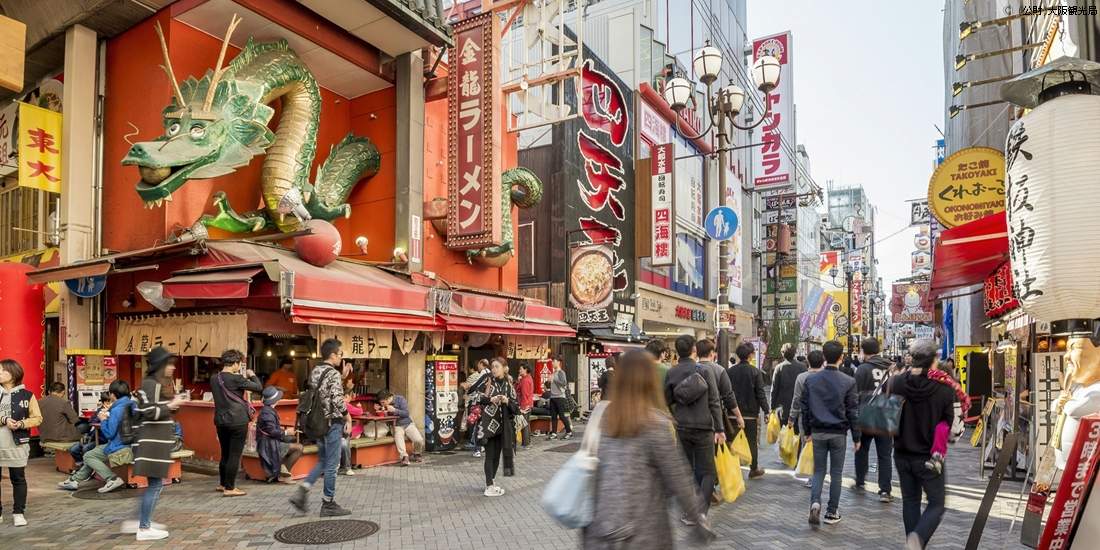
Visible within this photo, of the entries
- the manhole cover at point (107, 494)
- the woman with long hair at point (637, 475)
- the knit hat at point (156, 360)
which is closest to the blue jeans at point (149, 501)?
the knit hat at point (156, 360)

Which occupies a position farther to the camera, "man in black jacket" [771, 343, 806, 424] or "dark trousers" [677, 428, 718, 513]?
"man in black jacket" [771, 343, 806, 424]

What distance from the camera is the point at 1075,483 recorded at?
476cm

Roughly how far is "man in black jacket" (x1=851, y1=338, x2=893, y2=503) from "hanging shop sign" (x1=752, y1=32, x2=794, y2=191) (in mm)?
30555

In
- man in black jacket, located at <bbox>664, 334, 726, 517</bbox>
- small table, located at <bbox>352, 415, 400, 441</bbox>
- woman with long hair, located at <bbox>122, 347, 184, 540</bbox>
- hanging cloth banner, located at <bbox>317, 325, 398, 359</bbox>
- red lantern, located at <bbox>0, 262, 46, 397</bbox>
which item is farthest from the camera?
small table, located at <bbox>352, 415, 400, 441</bbox>

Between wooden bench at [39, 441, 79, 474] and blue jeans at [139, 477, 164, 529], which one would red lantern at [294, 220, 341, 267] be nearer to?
wooden bench at [39, 441, 79, 474]

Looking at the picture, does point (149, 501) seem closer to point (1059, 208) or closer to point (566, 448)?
point (566, 448)

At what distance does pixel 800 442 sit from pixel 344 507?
659cm

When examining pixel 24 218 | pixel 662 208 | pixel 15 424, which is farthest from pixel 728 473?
pixel 662 208

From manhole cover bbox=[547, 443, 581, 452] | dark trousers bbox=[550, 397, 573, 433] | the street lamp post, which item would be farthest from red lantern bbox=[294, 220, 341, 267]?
the street lamp post

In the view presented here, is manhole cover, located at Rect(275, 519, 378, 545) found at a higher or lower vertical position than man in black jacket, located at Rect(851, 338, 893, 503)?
lower

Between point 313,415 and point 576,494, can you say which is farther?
point 313,415

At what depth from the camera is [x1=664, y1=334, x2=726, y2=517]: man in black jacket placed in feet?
24.2

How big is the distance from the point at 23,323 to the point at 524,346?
9.77 metres

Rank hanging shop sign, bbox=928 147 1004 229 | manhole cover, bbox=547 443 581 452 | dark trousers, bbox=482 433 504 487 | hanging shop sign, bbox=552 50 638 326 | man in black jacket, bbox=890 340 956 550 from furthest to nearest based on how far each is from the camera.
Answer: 1. hanging shop sign, bbox=552 50 638 326
2. manhole cover, bbox=547 443 581 452
3. hanging shop sign, bbox=928 147 1004 229
4. dark trousers, bbox=482 433 504 487
5. man in black jacket, bbox=890 340 956 550
